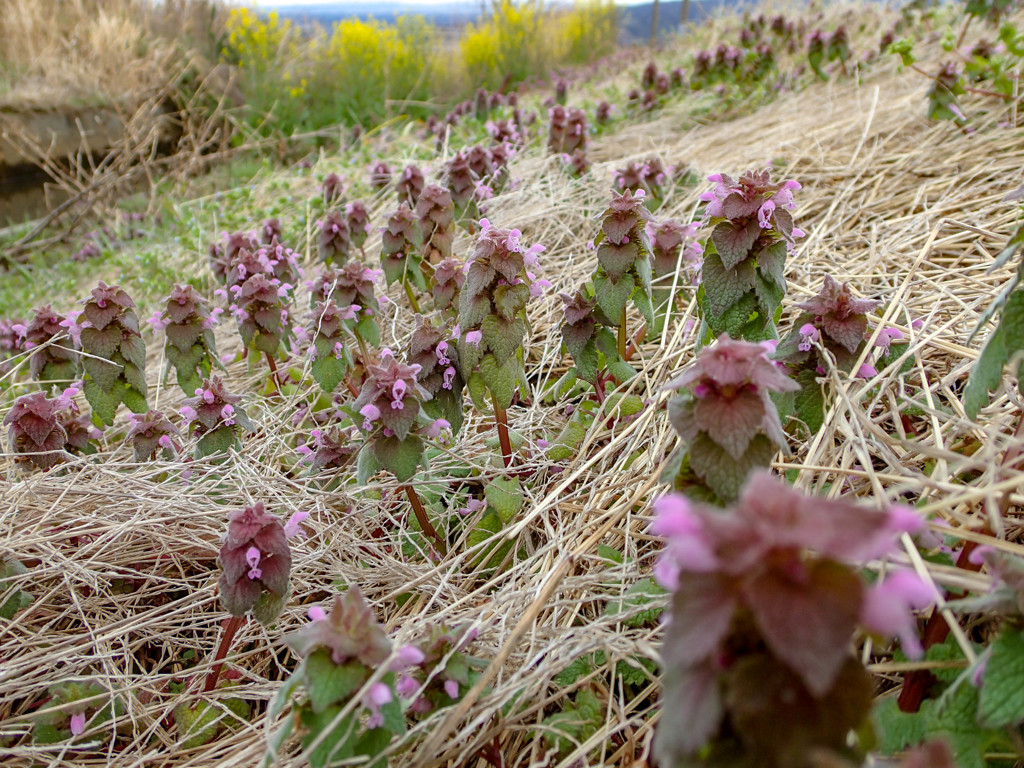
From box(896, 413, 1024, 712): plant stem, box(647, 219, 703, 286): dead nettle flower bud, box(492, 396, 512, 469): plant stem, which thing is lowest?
box(492, 396, 512, 469): plant stem

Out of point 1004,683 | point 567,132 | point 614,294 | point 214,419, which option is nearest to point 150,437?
point 214,419

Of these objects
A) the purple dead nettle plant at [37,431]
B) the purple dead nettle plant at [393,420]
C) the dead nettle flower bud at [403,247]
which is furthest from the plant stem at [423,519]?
the dead nettle flower bud at [403,247]

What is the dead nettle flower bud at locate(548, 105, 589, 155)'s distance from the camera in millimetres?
4125

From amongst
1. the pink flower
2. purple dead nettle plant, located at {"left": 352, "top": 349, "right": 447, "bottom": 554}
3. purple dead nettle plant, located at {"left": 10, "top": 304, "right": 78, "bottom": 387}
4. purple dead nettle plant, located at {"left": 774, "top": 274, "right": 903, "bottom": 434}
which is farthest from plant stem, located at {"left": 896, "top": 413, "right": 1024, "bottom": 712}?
purple dead nettle plant, located at {"left": 10, "top": 304, "right": 78, "bottom": 387}

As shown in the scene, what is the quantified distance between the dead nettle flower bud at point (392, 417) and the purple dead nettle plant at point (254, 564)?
285 mm

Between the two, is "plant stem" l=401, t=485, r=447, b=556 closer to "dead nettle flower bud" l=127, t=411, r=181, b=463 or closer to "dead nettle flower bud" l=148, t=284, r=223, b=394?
"dead nettle flower bud" l=127, t=411, r=181, b=463

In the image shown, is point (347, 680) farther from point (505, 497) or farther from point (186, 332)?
point (186, 332)

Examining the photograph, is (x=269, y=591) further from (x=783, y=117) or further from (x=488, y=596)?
(x=783, y=117)

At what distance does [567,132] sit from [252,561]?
3.58m

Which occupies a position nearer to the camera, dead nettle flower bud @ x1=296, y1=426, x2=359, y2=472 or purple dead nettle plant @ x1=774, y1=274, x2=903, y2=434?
purple dead nettle plant @ x1=774, y1=274, x2=903, y2=434

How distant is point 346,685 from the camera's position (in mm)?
902

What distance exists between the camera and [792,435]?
1.67m

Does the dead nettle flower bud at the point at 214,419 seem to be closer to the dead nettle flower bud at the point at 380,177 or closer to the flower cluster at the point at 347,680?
the flower cluster at the point at 347,680

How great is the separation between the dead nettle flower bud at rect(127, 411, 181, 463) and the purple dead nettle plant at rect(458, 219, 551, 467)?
3.32 ft
